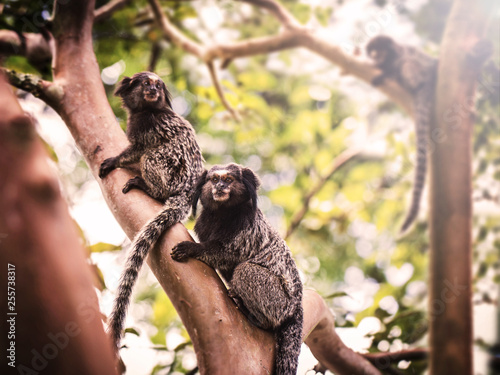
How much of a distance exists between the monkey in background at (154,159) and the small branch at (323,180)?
184cm

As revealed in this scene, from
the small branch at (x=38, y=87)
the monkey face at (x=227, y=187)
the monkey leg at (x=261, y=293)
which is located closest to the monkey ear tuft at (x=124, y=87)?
the small branch at (x=38, y=87)

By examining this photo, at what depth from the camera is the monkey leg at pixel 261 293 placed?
1.70m

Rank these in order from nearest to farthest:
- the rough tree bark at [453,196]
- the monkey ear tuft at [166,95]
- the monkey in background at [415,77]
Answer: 1. the monkey ear tuft at [166,95]
2. the rough tree bark at [453,196]
3. the monkey in background at [415,77]

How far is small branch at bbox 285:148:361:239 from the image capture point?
3787 mm

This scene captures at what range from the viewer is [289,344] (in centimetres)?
174

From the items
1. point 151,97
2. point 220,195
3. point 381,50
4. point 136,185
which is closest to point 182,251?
point 220,195

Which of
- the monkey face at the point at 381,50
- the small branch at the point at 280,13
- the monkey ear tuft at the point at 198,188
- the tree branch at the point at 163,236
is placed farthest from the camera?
the monkey face at the point at 381,50

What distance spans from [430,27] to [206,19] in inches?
102

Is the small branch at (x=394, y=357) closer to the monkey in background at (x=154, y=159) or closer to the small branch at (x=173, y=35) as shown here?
the monkey in background at (x=154, y=159)

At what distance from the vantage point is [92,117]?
1.96 m

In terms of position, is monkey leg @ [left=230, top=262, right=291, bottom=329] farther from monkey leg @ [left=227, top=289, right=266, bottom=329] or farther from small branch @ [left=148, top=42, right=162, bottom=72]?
small branch @ [left=148, top=42, right=162, bottom=72]

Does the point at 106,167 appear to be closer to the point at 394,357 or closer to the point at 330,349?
the point at 330,349

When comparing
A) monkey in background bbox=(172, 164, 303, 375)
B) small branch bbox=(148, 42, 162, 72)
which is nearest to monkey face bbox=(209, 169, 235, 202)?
monkey in background bbox=(172, 164, 303, 375)

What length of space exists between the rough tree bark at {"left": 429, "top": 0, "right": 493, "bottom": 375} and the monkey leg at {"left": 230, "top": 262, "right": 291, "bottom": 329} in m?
1.83
